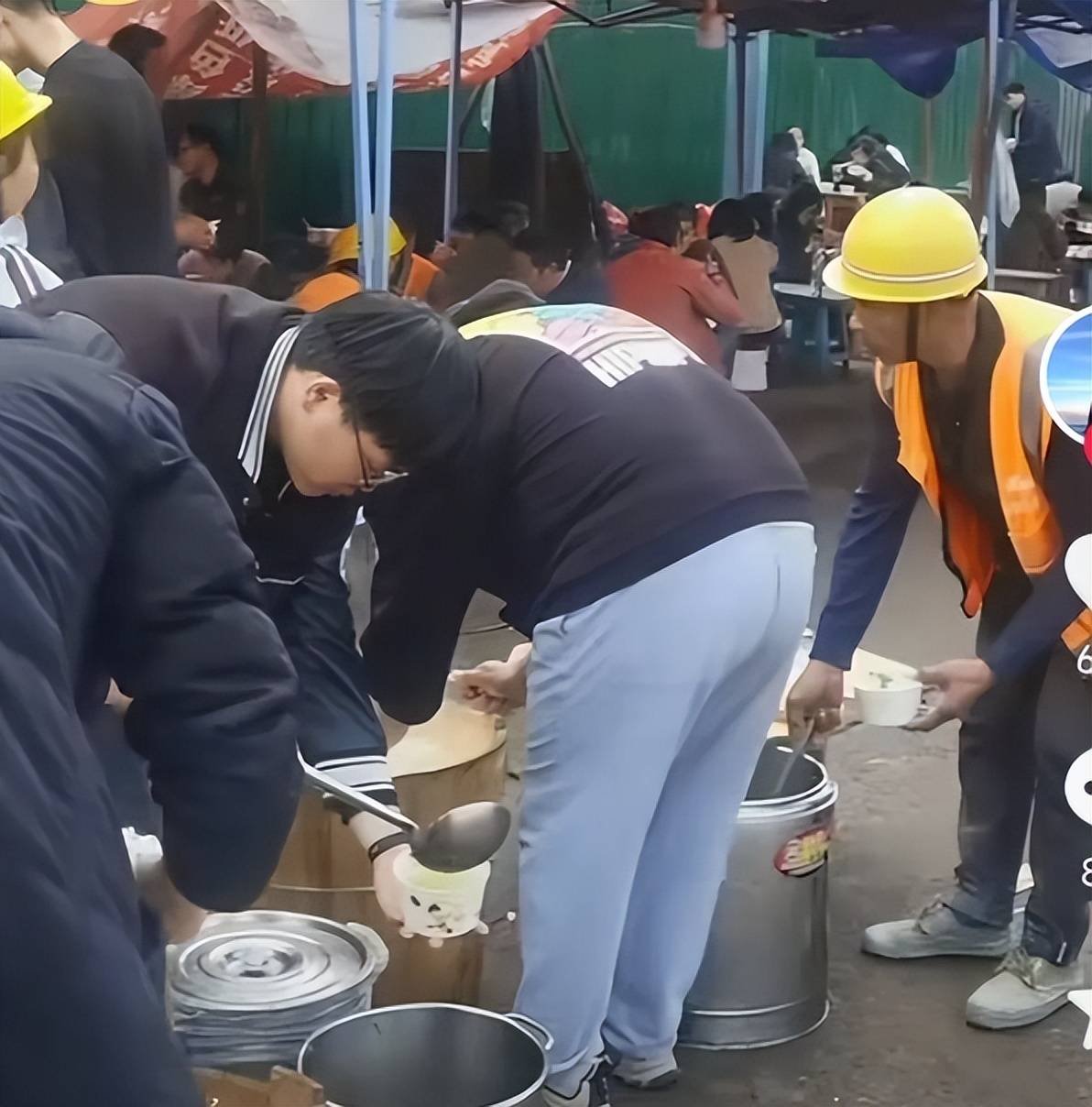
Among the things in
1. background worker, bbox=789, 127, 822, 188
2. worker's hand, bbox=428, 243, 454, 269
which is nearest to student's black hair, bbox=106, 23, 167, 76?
worker's hand, bbox=428, 243, 454, 269

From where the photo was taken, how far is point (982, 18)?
2527 millimetres

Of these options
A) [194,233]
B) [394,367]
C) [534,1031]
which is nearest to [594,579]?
[394,367]

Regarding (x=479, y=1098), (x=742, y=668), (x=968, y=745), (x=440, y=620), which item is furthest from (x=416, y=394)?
(x=968, y=745)

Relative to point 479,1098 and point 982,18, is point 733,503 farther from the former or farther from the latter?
point 982,18

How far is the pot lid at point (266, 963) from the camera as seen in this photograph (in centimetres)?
160

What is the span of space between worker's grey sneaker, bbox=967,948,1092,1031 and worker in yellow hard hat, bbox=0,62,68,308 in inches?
61.2

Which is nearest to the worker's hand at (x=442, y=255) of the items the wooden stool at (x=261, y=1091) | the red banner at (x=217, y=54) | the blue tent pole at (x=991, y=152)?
the red banner at (x=217, y=54)

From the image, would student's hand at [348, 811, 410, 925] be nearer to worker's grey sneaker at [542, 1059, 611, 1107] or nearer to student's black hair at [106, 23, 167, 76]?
worker's grey sneaker at [542, 1059, 611, 1107]

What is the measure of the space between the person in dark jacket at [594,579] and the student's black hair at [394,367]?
2 centimetres

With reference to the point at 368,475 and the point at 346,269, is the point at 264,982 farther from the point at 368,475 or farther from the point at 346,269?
the point at 346,269

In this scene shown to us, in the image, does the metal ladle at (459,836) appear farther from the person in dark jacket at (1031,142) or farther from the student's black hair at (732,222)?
the person in dark jacket at (1031,142)

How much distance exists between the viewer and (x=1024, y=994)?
Answer: 228cm

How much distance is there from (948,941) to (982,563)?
0.61 m

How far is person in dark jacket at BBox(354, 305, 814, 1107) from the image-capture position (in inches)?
65.1
